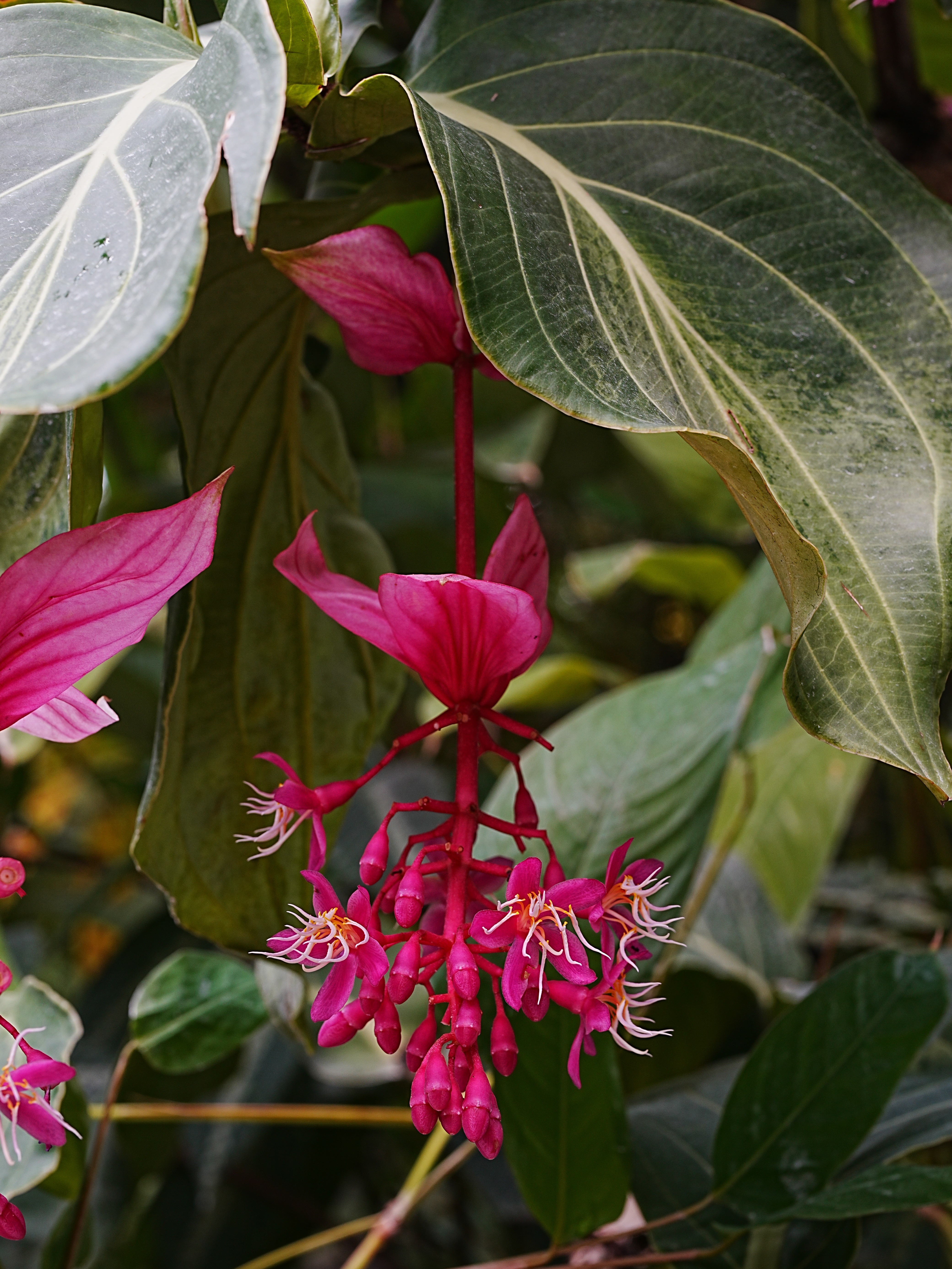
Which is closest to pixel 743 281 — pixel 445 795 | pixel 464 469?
pixel 464 469

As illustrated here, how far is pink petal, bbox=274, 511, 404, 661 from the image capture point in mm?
291

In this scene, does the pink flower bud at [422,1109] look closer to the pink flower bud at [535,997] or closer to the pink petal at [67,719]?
the pink flower bud at [535,997]

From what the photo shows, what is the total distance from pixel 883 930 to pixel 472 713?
685 millimetres

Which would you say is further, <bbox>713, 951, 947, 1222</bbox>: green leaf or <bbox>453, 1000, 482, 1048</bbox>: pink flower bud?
<bbox>713, 951, 947, 1222</bbox>: green leaf

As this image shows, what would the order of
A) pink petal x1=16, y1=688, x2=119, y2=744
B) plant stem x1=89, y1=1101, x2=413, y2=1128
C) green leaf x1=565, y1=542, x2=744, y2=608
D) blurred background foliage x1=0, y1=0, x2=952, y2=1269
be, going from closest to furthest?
1. pink petal x1=16, y1=688, x2=119, y2=744
2. plant stem x1=89, y1=1101, x2=413, y2=1128
3. blurred background foliage x1=0, y1=0, x2=952, y2=1269
4. green leaf x1=565, y1=542, x2=744, y2=608

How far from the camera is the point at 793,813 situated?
32.9 inches

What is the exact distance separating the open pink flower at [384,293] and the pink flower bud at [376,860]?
14 cm

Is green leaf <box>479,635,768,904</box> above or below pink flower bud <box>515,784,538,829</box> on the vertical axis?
below

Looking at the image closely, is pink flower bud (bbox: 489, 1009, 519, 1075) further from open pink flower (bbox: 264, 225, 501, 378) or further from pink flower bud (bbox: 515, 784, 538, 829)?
open pink flower (bbox: 264, 225, 501, 378)

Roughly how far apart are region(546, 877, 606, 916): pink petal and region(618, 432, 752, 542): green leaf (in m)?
1.00

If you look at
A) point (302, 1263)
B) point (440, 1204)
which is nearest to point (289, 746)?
point (440, 1204)

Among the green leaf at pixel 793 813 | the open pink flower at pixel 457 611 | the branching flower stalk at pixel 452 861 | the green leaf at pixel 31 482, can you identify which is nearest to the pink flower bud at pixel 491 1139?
the branching flower stalk at pixel 452 861

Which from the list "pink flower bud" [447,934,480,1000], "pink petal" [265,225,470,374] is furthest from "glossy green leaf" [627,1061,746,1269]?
"pink petal" [265,225,470,374]

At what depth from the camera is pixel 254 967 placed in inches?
18.7
